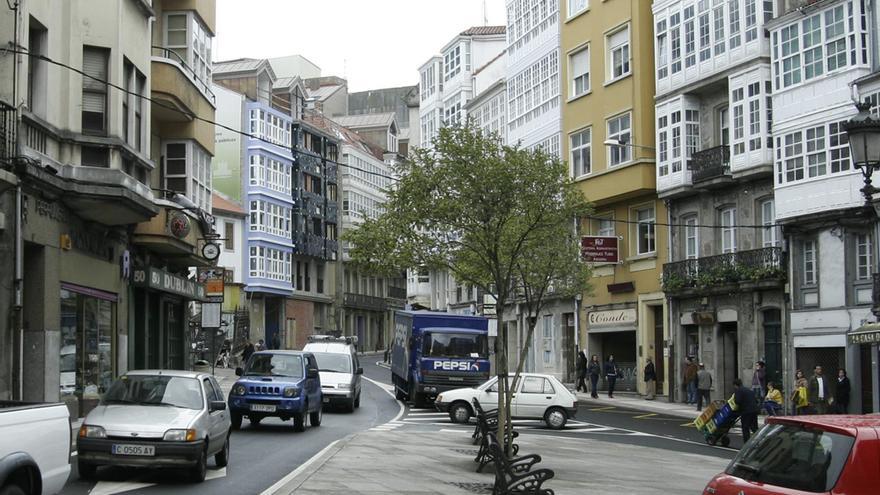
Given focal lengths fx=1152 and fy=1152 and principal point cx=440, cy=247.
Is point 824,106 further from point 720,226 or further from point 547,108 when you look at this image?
point 547,108

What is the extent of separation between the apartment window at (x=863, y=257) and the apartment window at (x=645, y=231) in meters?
12.2

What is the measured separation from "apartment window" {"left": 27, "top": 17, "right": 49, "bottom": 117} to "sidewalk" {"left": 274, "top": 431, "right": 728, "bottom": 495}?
8791 millimetres

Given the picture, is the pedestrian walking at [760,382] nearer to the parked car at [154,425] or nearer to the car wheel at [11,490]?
the parked car at [154,425]

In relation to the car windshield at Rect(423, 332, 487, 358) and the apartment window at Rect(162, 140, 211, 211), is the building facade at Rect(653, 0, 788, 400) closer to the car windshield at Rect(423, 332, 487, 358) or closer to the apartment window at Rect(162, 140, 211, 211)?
the car windshield at Rect(423, 332, 487, 358)

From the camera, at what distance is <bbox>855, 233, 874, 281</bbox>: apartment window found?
33.5 metres

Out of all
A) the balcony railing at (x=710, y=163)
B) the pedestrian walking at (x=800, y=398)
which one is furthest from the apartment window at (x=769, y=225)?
the pedestrian walking at (x=800, y=398)

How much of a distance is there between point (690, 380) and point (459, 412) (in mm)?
12388

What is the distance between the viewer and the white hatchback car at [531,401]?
31.1m

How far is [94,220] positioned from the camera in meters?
25.6

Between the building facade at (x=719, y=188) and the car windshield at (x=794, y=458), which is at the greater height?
the building facade at (x=719, y=188)

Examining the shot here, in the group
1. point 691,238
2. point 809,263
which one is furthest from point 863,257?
point 691,238

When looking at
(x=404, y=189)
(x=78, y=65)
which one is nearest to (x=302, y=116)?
(x=78, y=65)

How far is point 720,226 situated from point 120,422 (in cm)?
2956

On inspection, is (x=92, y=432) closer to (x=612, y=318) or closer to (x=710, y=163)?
(x=710, y=163)
